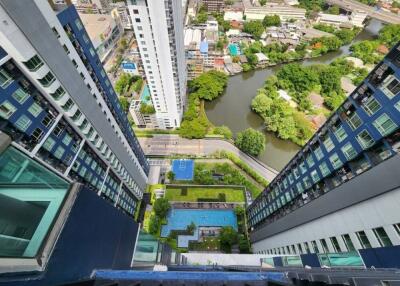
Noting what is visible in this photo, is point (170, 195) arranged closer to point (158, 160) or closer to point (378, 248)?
point (158, 160)

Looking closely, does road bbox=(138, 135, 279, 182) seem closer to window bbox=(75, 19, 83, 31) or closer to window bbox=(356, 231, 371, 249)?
window bbox=(75, 19, 83, 31)

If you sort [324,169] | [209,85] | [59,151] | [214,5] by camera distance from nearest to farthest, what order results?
[324,169] < [59,151] < [209,85] < [214,5]

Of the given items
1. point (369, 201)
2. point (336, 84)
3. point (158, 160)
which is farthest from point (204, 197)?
point (336, 84)

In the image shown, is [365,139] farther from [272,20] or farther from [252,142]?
[272,20]

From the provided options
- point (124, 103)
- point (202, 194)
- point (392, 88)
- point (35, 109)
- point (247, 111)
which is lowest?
point (392, 88)

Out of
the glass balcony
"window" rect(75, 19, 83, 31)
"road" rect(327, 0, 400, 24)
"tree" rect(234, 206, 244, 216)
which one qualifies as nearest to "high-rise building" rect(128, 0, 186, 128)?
"window" rect(75, 19, 83, 31)

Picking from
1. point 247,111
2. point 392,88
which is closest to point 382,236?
point 392,88

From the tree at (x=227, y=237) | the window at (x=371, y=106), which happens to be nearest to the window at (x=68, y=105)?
the window at (x=371, y=106)
